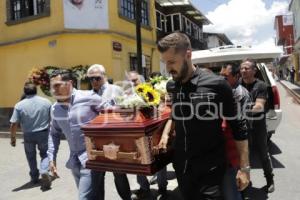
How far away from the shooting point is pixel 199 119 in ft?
10.5

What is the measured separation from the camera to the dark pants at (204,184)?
127 inches

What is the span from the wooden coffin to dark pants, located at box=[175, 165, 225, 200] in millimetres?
575

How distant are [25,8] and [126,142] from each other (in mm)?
15546

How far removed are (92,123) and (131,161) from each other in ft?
2.17

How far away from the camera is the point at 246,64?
600 cm

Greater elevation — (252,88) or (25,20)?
(25,20)

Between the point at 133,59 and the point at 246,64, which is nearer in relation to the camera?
the point at 246,64

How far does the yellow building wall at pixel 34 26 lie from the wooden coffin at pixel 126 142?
12.7 meters

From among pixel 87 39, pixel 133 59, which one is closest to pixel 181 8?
pixel 133 59

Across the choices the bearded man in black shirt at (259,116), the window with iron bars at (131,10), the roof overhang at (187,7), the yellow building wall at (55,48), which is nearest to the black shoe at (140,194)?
the bearded man in black shirt at (259,116)

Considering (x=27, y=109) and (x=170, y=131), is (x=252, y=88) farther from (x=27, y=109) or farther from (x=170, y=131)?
(x=27, y=109)

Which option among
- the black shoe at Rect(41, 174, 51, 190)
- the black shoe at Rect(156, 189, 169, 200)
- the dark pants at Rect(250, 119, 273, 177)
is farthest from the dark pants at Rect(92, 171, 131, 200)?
the black shoe at Rect(41, 174, 51, 190)

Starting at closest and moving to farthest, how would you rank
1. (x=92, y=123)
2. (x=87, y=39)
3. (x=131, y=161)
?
1. (x=131, y=161)
2. (x=92, y=123)
3. (x=87, y=39)

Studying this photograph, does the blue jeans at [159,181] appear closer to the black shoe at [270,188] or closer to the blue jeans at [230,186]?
the black shoe at [270,188]
